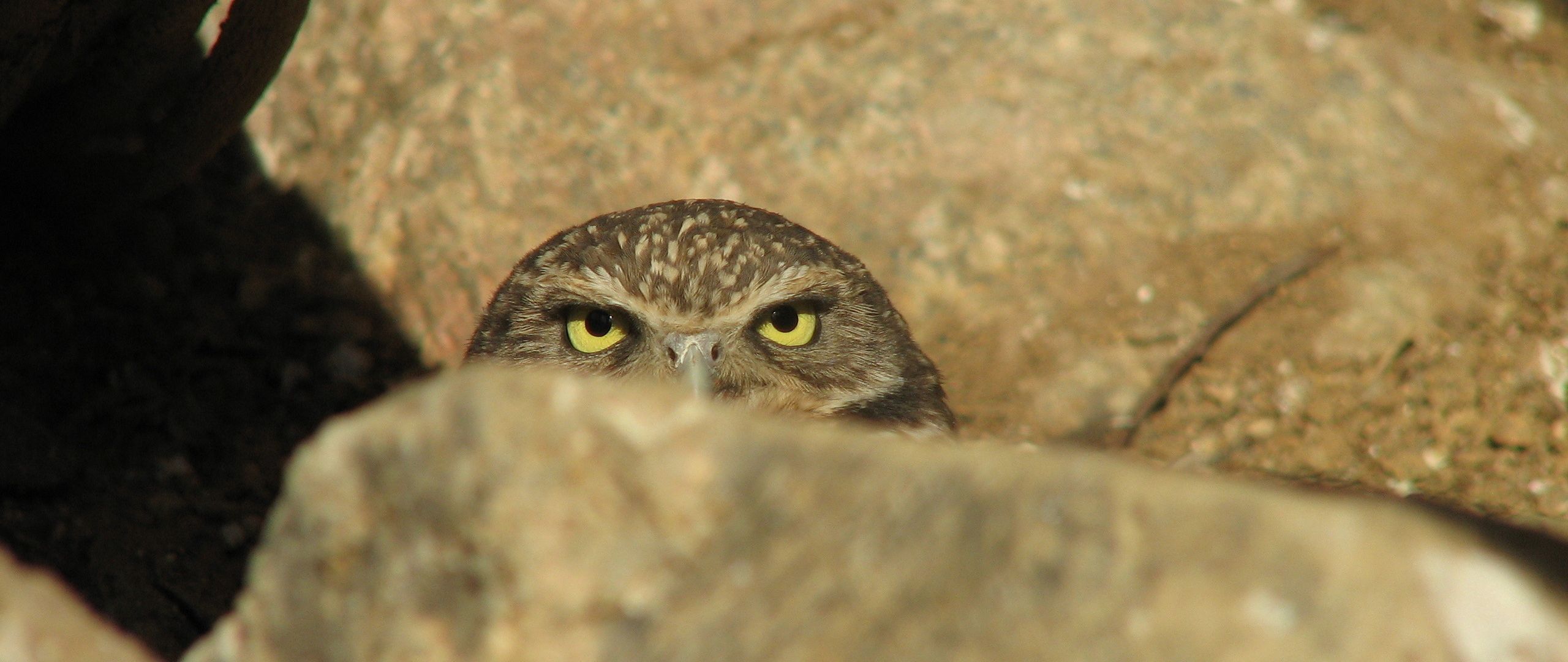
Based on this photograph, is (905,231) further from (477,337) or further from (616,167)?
(477,337)

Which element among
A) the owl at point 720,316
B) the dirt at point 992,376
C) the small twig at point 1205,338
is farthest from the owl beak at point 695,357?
the small twig at point 1205,338

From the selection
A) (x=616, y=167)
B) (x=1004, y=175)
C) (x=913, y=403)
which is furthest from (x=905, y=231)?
(x=913, y=403)

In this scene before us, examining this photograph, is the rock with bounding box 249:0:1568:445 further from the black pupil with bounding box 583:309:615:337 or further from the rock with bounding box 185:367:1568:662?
the rock with bounding box 185:367:1568:662

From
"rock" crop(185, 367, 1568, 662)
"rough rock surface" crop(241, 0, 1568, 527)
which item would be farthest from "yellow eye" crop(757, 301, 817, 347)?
"rock" crop(185, 367, 1568, 662)

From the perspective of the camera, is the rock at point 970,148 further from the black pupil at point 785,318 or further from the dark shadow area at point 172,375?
the black pupil at point 785,318

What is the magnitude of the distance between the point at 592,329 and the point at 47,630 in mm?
1944

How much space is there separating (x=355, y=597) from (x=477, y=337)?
7.27 ft

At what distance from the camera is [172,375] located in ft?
13.7

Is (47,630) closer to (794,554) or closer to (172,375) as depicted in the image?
(794,554)

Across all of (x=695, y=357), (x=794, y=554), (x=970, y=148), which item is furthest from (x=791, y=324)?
(x=794, y=554)

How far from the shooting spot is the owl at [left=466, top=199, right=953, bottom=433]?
3.26m

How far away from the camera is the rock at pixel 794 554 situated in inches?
48.9

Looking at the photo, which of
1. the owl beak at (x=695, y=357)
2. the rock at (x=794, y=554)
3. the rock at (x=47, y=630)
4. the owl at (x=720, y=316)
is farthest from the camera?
the owl at (x=720, y=316)

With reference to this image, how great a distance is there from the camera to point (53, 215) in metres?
4.00
